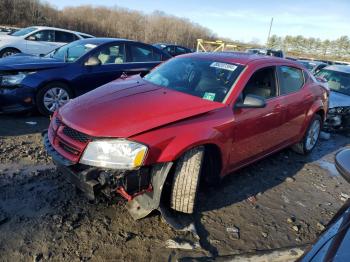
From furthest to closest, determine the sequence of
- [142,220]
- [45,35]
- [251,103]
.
Result: [45,35], [251,103], [142,220]

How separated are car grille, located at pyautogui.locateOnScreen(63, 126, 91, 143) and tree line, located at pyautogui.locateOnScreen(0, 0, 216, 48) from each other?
38.7 meters

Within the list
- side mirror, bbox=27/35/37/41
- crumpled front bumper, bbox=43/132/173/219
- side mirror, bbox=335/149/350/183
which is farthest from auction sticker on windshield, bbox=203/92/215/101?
side mirror, bbox=27/35/37/41

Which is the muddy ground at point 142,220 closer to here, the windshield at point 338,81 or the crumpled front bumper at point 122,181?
the crumpled front bumper at point 122,181

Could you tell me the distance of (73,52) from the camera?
22.7ft

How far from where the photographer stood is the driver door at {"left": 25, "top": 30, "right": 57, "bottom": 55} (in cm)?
1252

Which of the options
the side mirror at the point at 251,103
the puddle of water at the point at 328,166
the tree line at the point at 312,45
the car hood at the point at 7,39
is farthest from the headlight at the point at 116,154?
the tree line at the point at 312,45

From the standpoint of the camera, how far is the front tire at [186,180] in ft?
10.7

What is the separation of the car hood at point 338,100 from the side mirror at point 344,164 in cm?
607

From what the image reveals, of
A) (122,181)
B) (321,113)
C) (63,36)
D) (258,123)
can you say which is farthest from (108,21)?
(122,181)

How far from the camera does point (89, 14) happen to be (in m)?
53.8

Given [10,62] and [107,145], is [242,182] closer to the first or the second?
[107,145]

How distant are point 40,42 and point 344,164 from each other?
496 inches

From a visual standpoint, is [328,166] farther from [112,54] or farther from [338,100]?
[112,54]

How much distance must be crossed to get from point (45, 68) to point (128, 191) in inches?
162
